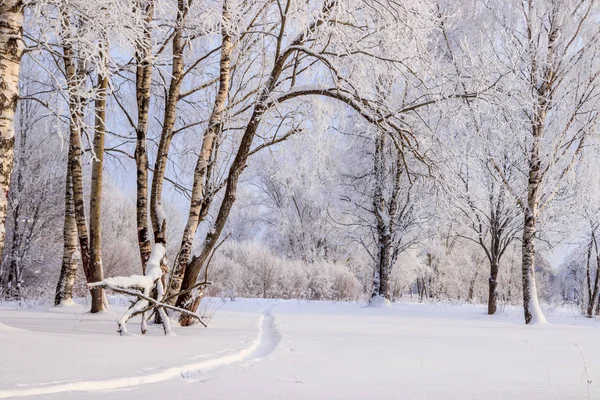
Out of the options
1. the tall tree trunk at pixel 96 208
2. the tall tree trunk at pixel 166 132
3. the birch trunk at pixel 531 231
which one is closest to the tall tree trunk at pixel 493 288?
the birch trunk at pixel 531 231

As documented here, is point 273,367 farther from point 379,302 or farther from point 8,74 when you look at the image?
point 379,302

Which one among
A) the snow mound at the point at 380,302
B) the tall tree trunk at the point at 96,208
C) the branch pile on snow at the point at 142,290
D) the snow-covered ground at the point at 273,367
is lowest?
the snow mound at the point at 380,302

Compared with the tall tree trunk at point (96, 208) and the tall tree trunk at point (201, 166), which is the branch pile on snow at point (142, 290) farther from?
the tall tree trunk at point (96, 208)

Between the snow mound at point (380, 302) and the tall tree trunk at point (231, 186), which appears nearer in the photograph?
the tall tree trunk at point (231, 186)

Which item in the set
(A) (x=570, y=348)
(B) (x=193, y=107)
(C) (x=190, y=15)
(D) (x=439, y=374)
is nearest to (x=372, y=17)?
(C) (x=190, y=15)

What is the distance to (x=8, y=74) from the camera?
14.1 feet

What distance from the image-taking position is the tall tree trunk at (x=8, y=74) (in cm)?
424

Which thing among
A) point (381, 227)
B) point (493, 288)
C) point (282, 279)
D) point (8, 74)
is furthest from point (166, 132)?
point (282, 279)

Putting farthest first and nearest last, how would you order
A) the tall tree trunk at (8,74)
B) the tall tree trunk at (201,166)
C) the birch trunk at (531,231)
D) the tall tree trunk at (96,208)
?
the birch trunk at (531,231), the tall tree trunk at (96,208), the tall tree trunk at (201,166), the tall tree trunk at (8,74)

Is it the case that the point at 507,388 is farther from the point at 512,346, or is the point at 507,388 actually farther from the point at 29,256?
the point at 29,256

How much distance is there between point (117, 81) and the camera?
345 inches

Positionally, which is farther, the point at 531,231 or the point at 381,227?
the point at 381,227

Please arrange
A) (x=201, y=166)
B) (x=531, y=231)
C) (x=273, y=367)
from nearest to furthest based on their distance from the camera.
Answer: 1. (x=273, y=367)
2. (x=201, y=166)
3. (x=531, y=231)

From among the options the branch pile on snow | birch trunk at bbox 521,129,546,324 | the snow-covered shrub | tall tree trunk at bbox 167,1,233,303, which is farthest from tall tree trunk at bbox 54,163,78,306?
the snow-covered shrub
